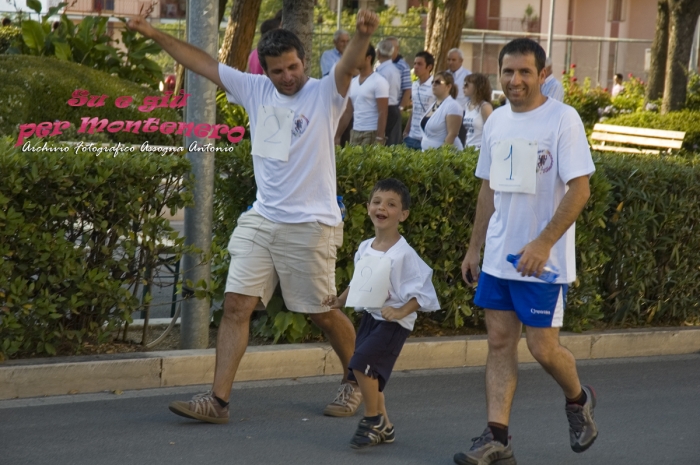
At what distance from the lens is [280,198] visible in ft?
18.2

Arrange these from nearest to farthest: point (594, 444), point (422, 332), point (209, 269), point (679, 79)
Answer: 1. point (594, 444)
2. point (209, 269)
3. point (422, 332)
4. point (679, 79)

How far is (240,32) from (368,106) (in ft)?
20.6

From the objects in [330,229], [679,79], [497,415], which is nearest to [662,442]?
[497,415]

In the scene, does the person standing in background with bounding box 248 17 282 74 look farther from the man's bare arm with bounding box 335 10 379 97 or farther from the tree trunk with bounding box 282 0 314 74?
the man's bare arm with bounding box 335 10 379 97

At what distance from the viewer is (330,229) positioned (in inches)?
223

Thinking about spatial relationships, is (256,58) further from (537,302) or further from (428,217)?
(537,302)

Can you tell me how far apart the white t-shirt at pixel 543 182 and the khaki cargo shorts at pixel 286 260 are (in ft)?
3.52

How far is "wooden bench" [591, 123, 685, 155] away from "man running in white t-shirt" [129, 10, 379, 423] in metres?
13.0

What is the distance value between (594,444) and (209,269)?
2.55 metres

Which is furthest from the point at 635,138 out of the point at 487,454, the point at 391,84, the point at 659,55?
the point at 487,454

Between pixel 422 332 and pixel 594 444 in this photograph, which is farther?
pixel 422 332

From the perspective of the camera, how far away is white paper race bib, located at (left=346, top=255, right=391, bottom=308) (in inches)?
203

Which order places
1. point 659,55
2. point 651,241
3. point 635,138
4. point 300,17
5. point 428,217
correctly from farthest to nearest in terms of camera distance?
point 659,55
point 635,138
point 300,17
point 651,241
point 428,217

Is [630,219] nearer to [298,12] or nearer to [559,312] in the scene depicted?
[559,312]
